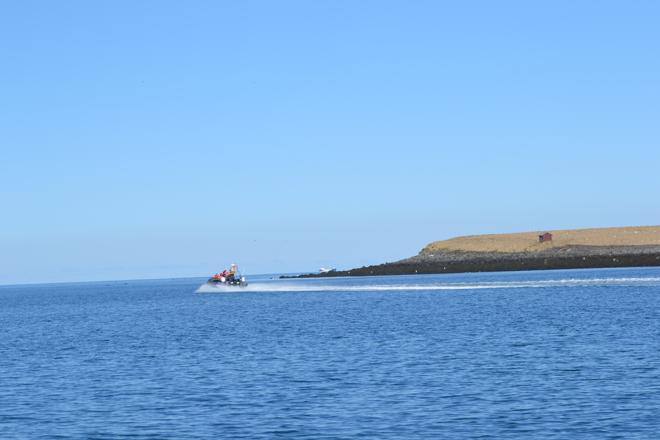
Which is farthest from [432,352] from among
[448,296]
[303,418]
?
[448,296]

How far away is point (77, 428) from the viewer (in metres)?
32.7

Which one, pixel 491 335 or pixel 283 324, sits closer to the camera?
pixel 491 335

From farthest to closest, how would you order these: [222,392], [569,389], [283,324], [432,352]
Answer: [283,324]
[432,352]
[222,392]
[569,389]

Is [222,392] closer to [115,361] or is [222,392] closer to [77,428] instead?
[77,428]

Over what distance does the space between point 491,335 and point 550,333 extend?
143 inches

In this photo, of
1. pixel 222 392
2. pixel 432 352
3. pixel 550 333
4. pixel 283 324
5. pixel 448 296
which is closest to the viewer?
pixel 222 392

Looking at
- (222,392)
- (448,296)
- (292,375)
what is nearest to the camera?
(222,392)

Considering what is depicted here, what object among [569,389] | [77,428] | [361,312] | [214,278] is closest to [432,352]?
[569,389]

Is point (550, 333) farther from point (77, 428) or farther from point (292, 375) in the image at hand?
point (77, 428)

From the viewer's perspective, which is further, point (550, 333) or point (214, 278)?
point (214, 278)

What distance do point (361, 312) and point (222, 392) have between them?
186 feet

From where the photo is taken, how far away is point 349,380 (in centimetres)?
4122

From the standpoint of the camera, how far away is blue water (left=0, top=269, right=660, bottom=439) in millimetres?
31359

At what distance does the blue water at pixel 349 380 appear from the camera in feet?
103
